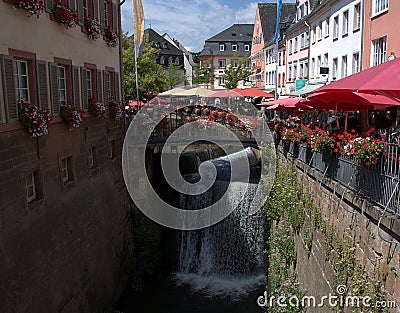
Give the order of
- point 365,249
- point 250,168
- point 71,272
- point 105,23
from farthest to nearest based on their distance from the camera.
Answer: point 250,168
point 105,23
point 71,272
point 365,249

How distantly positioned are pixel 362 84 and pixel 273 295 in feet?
26.1

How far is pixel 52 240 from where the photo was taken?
9.95 meters

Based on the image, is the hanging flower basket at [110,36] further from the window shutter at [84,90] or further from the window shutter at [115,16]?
the window shutter at [84,90]

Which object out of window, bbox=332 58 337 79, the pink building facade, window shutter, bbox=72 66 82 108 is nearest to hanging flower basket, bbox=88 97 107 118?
window shutter, bbox=72 66 82 108

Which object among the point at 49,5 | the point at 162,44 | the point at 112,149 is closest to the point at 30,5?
the point at 49,5

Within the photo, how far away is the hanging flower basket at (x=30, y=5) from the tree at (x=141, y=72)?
76.6ft

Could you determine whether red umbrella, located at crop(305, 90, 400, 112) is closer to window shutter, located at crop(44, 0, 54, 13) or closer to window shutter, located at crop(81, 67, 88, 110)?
window shutter, located at crop(44, 0, 54, 13)

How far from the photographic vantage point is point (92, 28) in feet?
42.4

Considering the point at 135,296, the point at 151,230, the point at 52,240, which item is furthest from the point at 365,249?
the point at 151,230

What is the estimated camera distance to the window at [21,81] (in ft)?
29.8

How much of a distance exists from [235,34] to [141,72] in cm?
4253

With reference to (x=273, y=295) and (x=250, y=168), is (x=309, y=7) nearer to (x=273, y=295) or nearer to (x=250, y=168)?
(x=250, y=168)

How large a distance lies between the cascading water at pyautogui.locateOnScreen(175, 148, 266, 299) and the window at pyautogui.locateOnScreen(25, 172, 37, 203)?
8386 millimetres

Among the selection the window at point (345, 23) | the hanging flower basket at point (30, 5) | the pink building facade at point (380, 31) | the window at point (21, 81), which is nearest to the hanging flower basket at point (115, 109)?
the window at point (21, 81)
